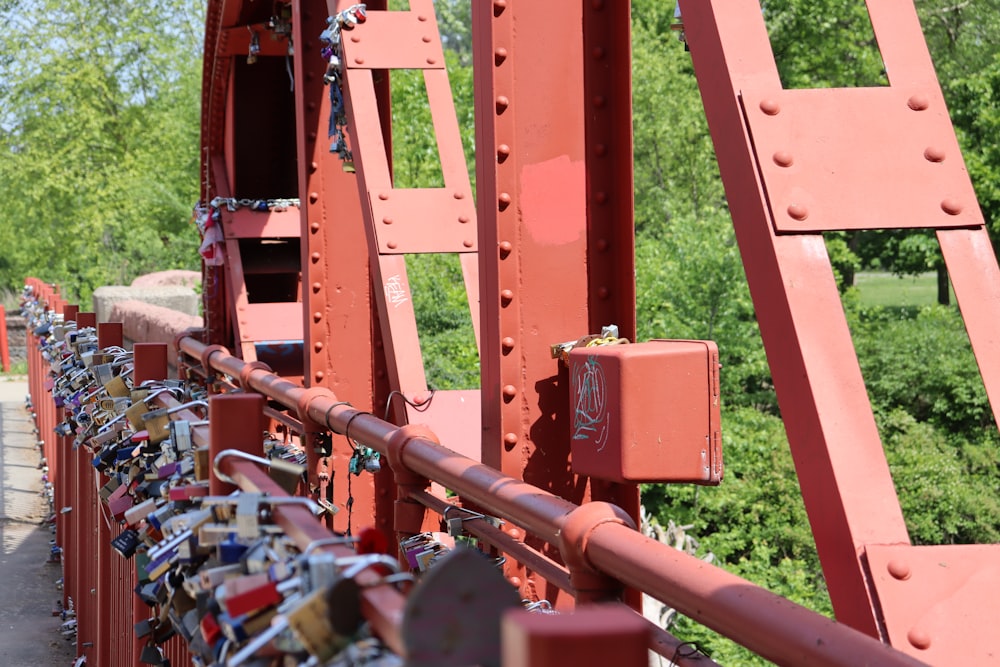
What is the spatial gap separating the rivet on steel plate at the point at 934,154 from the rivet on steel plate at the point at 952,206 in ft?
0.26

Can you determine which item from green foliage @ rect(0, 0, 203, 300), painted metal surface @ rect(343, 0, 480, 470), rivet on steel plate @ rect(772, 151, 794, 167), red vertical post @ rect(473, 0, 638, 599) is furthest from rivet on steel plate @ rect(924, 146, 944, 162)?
green foliage @ rect(0, 0, 203, 300)

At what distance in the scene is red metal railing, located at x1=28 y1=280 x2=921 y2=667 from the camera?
1322 mm

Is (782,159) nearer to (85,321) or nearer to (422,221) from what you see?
(422,221)

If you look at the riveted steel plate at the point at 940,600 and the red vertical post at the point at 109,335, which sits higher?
the red vertical post at the point at 109,335

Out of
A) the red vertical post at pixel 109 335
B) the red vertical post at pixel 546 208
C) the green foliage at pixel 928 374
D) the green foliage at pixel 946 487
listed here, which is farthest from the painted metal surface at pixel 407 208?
the green foliage at pixel 928 374

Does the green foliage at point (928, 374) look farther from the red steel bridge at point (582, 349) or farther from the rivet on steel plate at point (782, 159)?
the rivet on steel plate at point (782, 159)

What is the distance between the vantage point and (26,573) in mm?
7574

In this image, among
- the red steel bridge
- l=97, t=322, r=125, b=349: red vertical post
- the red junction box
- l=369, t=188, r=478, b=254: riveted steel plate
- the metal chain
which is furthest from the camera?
the metal chain

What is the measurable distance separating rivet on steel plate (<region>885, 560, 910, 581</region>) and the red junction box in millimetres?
1103

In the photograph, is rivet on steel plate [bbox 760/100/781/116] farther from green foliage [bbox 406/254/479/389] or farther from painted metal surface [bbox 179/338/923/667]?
green foliage [bbox 406/254/479/389]

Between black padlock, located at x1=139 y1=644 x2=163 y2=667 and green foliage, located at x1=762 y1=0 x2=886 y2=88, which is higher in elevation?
green foliage, located at x1=762 y1=0 x2=886 y2=88

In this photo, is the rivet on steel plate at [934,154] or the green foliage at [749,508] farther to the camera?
the green foliage at [749,508]

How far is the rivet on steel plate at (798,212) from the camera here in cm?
212

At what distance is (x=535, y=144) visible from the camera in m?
3.57
